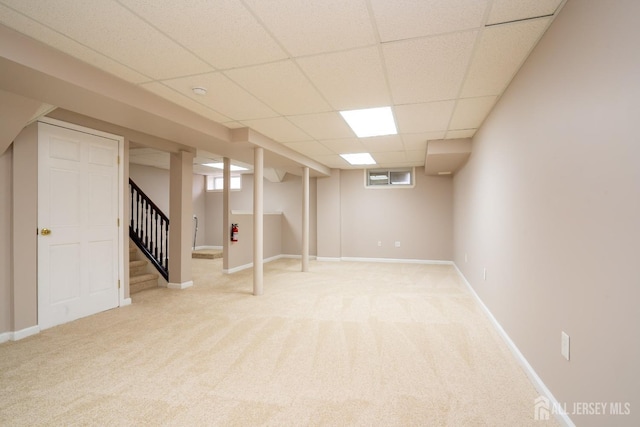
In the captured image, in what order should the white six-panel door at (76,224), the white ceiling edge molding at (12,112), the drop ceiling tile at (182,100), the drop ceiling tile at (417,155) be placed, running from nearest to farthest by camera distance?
the white ceiling edge molding at (12,112)
the drop ceiling tile at (182,100)
the white six-panel door at (76,224)
the drop ceiling tile at (417,155)

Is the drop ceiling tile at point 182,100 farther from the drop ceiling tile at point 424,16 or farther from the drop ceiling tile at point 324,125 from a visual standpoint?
the drop ceiling tile at point 424,16

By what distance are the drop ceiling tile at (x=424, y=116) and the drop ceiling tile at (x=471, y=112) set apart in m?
0.09

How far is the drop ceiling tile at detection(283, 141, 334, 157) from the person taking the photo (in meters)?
5.01

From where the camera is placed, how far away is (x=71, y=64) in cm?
226

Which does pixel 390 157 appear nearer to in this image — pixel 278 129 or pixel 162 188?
pixel 278 129

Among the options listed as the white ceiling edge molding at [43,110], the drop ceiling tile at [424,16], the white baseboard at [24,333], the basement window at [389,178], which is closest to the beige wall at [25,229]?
the white baseboard at [24,333]

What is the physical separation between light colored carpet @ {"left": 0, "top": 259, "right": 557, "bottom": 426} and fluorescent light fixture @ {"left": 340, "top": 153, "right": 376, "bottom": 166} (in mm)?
3056

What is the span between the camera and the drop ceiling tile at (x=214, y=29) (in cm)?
173

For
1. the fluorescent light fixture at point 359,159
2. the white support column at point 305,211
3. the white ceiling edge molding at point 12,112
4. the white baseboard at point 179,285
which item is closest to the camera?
the white ceiling edge molding at point 12,112

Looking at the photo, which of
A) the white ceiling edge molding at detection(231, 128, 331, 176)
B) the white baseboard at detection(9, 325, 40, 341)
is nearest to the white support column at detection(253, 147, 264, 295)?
the white ceiling edge molding at detection(231, 128, 331, 176)

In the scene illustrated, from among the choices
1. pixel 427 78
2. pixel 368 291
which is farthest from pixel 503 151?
pixel 368 291

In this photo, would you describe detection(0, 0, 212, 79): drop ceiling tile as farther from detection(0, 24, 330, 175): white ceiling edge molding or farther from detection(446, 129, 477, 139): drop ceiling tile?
detection(446, 129, 477, 139): drop ceiling tile

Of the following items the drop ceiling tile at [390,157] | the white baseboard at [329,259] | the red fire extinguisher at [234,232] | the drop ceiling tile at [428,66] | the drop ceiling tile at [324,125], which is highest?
the drop ceiling tile at [390,157]

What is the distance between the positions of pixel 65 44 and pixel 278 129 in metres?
2.40
